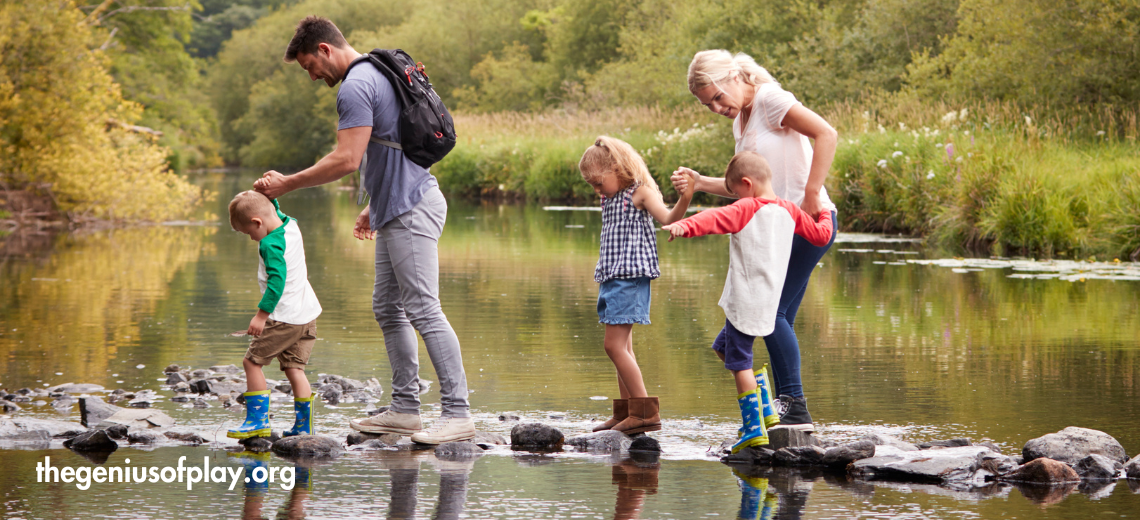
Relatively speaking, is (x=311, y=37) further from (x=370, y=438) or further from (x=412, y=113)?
(x=370, y=438)

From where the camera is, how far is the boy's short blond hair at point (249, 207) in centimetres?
541

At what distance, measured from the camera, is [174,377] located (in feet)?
22.7

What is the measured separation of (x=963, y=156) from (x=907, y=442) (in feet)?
40.3

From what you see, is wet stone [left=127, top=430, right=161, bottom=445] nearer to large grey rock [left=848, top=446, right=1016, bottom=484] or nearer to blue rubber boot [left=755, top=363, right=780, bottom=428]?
blue rubber boot [left=755, top=363, right=780, bottom=428]

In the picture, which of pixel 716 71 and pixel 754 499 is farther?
pixel 716 71

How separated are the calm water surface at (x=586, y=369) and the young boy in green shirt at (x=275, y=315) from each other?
27 centimetres

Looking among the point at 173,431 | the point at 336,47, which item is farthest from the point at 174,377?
the point at 336,47

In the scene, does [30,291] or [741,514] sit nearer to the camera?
[741,514]

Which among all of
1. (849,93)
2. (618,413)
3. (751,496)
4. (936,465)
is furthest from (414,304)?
(849,93)

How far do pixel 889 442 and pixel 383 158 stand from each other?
95.6 inches

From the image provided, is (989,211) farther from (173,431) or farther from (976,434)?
(173,431)

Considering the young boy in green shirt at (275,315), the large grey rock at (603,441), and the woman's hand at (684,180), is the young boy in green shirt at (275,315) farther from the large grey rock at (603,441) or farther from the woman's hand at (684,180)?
the woman's hand at (684,180)

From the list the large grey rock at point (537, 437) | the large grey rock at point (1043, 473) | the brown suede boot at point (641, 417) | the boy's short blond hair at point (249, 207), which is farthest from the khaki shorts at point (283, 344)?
the large grey rock at point (1043, 473)

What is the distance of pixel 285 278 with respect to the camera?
5.48 m
